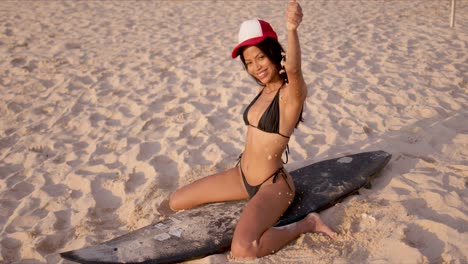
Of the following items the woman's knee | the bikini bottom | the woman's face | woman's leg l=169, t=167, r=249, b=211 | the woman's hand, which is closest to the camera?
the woman's hand

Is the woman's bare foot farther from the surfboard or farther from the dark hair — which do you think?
the dark hair

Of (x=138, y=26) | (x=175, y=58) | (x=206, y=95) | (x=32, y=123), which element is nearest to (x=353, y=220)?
(x=206, y=95)

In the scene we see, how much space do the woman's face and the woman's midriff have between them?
1.04 feet

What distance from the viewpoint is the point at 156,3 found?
31.3 feet

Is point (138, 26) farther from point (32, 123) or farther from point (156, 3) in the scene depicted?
point (32, 123)

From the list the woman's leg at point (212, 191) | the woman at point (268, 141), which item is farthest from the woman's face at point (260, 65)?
the woman's leg at point (212, 191)

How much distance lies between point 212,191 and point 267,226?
1.97 ft

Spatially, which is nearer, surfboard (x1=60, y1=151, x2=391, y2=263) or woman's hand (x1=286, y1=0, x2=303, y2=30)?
woman's hand (x1=286, y1=0, x2=303, y2=30)

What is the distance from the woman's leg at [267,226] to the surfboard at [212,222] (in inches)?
5.2

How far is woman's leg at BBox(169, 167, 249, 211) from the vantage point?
2.88 m

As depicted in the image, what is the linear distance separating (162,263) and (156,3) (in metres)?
8.05

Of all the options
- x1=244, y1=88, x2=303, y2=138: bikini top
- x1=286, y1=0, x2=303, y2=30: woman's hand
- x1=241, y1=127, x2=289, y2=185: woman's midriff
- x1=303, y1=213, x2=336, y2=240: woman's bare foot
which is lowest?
x1=303, y1=213, x2=336, y2=240: woman's bare foot

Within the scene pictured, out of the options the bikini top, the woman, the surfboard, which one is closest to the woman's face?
the woman

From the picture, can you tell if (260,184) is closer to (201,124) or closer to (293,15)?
(293,15)
